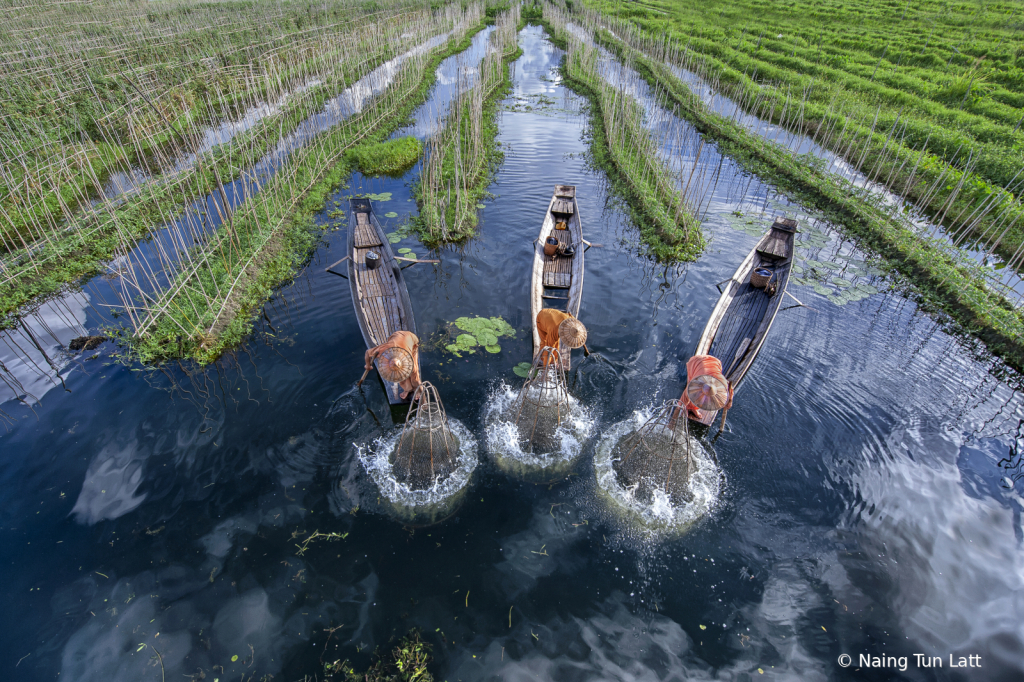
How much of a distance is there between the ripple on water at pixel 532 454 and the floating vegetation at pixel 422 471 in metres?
0.61

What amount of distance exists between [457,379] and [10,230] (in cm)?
1387

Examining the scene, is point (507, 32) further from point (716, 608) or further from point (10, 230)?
point (716, 608)

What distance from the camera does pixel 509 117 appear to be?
23969mm

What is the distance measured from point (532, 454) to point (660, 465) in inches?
89.1

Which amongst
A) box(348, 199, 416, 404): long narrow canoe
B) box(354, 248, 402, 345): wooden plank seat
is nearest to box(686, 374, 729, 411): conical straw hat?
box(348, 199, 416, 404): long narrow canoe

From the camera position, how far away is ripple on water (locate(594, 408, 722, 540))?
700cm

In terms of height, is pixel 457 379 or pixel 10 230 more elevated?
pixel 10 230

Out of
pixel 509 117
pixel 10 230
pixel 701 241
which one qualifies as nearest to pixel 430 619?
pixel 701 241

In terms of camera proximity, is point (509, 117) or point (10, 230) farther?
point (509, 117)

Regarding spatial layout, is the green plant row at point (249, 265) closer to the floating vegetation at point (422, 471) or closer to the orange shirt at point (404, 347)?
the orange shirt at point (404, 347)

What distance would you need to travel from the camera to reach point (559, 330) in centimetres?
750

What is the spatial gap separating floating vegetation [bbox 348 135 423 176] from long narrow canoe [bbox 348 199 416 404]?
264 inches

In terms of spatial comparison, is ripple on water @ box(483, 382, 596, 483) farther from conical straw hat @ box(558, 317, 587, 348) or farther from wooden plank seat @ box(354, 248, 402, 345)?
wooden plank seat @ box(354, 248, 402, 345)

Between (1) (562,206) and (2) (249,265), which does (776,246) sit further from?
(2) (249,265)
